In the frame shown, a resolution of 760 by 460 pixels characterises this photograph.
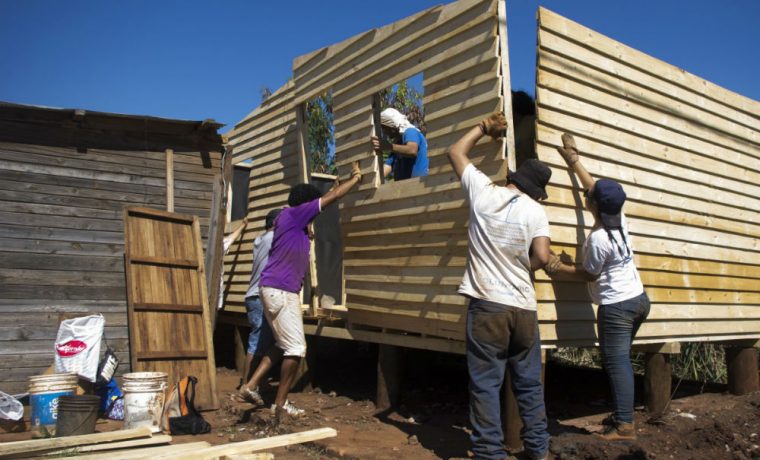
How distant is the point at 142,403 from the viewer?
212 inches

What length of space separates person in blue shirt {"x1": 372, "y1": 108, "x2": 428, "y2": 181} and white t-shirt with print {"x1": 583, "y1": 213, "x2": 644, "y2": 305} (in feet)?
6.05

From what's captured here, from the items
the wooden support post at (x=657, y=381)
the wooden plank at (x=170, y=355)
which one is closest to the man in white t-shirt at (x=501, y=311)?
the wooden support post at (x=657, y=381)

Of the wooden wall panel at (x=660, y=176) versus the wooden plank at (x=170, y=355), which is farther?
the wooden plank at (x=170, y=355)

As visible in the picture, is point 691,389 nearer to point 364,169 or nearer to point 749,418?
point 749,418

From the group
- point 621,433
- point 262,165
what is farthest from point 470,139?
point 262,165

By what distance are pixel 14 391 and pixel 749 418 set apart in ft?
26.0

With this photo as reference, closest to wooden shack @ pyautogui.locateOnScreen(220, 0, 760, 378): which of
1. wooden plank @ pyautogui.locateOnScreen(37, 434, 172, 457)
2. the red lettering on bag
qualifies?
wooden plank @ pyautogui.locateOnScreen(37, 434, 172, 457)

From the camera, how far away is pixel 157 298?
22.3 ft

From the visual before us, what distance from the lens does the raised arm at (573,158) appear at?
5.42 metres

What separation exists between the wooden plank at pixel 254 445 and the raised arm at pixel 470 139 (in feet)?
7.60

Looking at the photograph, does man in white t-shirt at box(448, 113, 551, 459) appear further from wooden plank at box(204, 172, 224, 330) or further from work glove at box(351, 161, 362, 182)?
wooden plank at box(204, 172, 224, 330)

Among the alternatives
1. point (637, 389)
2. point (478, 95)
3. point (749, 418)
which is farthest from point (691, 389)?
point (478, 95)

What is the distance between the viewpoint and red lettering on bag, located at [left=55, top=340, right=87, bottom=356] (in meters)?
6.16

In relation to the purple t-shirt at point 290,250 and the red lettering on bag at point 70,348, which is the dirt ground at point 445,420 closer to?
the red lettering on bag at point 70,348
